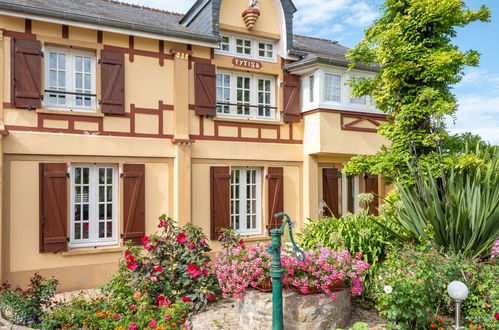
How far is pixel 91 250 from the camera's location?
8.48 meters

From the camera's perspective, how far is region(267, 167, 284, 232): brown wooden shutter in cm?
1040

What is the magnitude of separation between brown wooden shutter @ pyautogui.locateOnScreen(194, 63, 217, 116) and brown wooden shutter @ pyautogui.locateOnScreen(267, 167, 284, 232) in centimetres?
218

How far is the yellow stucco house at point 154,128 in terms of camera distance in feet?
26.3

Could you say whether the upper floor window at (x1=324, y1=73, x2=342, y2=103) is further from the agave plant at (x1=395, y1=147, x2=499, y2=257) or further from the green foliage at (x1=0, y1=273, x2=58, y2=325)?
the green foliage at (x1=0, y1=273, x2=58, y2=325)

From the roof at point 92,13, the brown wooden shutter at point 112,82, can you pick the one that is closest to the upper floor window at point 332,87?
the roof at point 92,13

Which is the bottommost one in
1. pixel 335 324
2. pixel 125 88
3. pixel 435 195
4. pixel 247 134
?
pixel 335 324

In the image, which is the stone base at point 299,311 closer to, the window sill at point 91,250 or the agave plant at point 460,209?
the agave plant at point 460,209

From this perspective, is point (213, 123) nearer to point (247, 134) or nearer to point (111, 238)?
point (247, 134)

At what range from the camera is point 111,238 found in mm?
8844

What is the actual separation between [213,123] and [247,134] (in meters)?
0.94

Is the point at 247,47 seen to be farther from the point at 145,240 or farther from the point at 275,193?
the point at 145,240

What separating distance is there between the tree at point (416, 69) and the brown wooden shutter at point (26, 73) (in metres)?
5.98

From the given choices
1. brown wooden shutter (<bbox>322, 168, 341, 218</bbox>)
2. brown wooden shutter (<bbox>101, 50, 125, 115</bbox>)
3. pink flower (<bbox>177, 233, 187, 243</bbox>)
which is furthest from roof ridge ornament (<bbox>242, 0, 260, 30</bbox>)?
pink flower (<bbox>177, 233, 187, 243</bbox>)

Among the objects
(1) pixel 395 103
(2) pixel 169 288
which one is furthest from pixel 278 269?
(1) pixel 395 103
